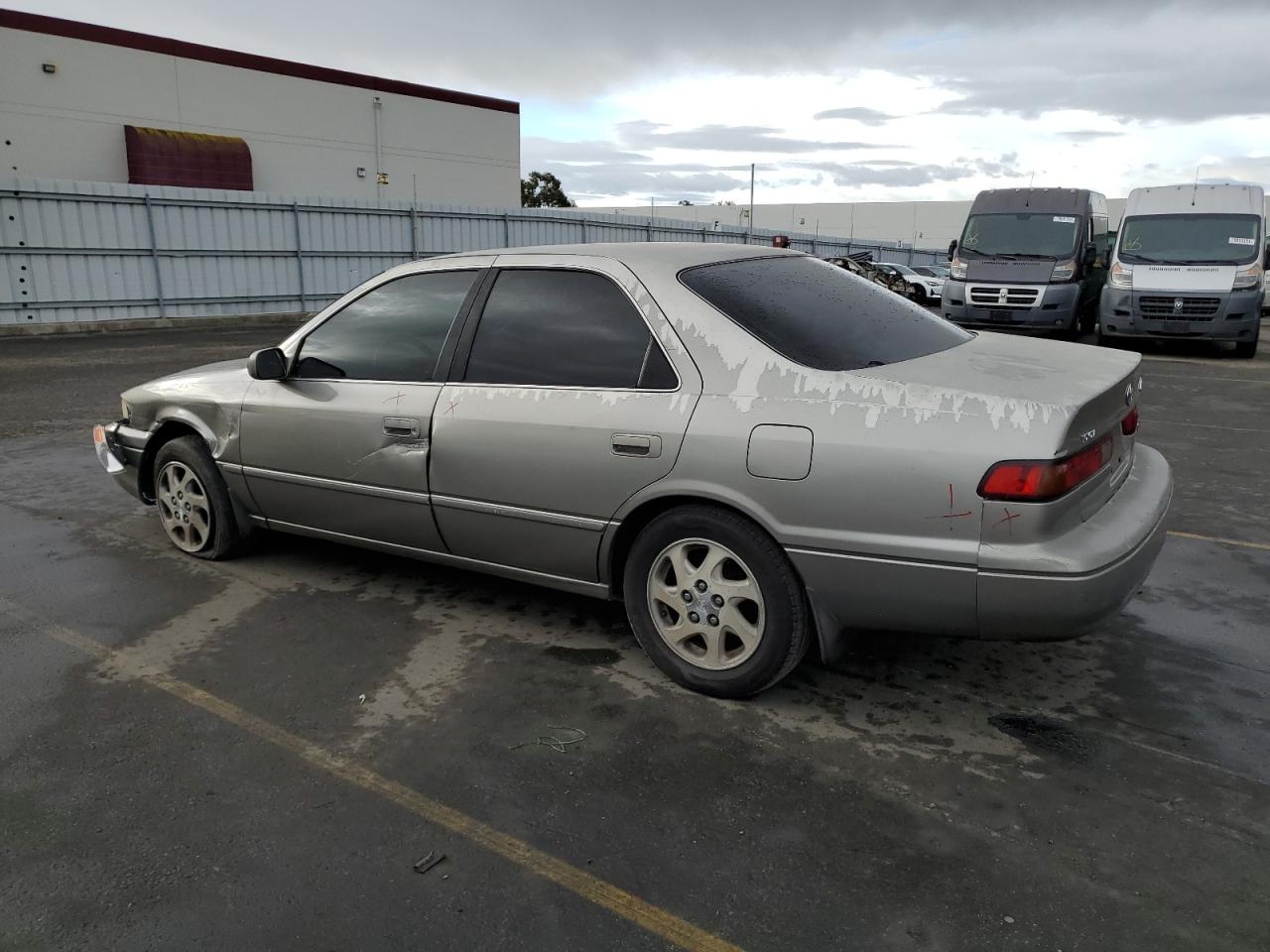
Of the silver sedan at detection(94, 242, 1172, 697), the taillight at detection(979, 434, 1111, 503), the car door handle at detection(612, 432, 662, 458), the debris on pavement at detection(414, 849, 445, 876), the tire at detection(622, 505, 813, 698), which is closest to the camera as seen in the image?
the debris on pavement at detection(414, 849, 445, 876)

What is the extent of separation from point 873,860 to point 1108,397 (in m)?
1.74

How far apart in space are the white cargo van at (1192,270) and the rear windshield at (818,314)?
1154 centimetres

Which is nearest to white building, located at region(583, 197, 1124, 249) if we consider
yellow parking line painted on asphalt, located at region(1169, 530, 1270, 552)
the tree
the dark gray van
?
the tree

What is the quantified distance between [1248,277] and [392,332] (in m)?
13.6

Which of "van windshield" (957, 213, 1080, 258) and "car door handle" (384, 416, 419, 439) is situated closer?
"car door handle" (384, 416, 419, 439)

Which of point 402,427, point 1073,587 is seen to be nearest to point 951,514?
point 1073,587

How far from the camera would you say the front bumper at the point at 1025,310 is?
48.0 feet

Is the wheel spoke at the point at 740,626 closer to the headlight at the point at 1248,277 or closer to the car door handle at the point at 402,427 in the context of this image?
the car door handle at the point at 402,427

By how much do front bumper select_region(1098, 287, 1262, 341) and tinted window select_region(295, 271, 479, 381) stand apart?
12.8m

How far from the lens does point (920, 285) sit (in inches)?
1095

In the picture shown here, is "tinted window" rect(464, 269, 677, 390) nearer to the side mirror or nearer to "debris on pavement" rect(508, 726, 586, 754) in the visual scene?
the side mirror

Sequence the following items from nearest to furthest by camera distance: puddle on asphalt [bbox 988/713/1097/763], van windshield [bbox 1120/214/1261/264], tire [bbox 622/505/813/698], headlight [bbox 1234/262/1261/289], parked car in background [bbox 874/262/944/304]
Result: 1. puddle on asphalt [bbox 988/713/1097/763]
2. tire [bbox 622/505/813/698]
3. headlight [bbox 1234/262/1261/289]
4. van windshield [bbox 1120/214/1261/264]
5. parked car in background [bbox 874/262/944/304]

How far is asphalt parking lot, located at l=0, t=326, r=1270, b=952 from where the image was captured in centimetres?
230

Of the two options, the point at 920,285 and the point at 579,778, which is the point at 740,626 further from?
the point at 920,285
